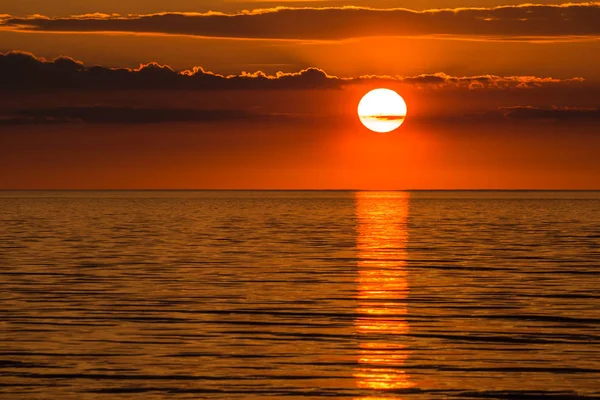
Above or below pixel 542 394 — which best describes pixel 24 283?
above

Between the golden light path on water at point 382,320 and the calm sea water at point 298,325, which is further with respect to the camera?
the golden light path on water at point 382,320

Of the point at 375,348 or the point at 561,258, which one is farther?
the point at 561,258

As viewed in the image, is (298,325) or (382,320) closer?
(298,325)

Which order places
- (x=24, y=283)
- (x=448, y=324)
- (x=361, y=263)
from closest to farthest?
(x=448, y=324)
(x=24, y=283)
(x=361, y=263)

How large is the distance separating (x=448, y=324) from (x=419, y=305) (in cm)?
457

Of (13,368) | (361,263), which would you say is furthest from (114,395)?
(361,263)

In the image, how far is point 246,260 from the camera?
53.3 meters

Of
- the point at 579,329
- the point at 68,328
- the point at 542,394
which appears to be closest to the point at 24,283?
the point at 68,328

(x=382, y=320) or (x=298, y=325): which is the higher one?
(x=382, y=320)

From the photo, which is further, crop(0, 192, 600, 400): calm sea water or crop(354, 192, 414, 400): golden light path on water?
crop(354, 192, 414, 400): golden light path on water

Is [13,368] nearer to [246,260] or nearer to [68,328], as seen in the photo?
[68,328]

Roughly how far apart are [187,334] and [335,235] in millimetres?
54554

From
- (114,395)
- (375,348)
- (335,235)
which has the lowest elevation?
(114,395)

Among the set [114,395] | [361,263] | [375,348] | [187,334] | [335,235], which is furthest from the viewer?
[335,235]
